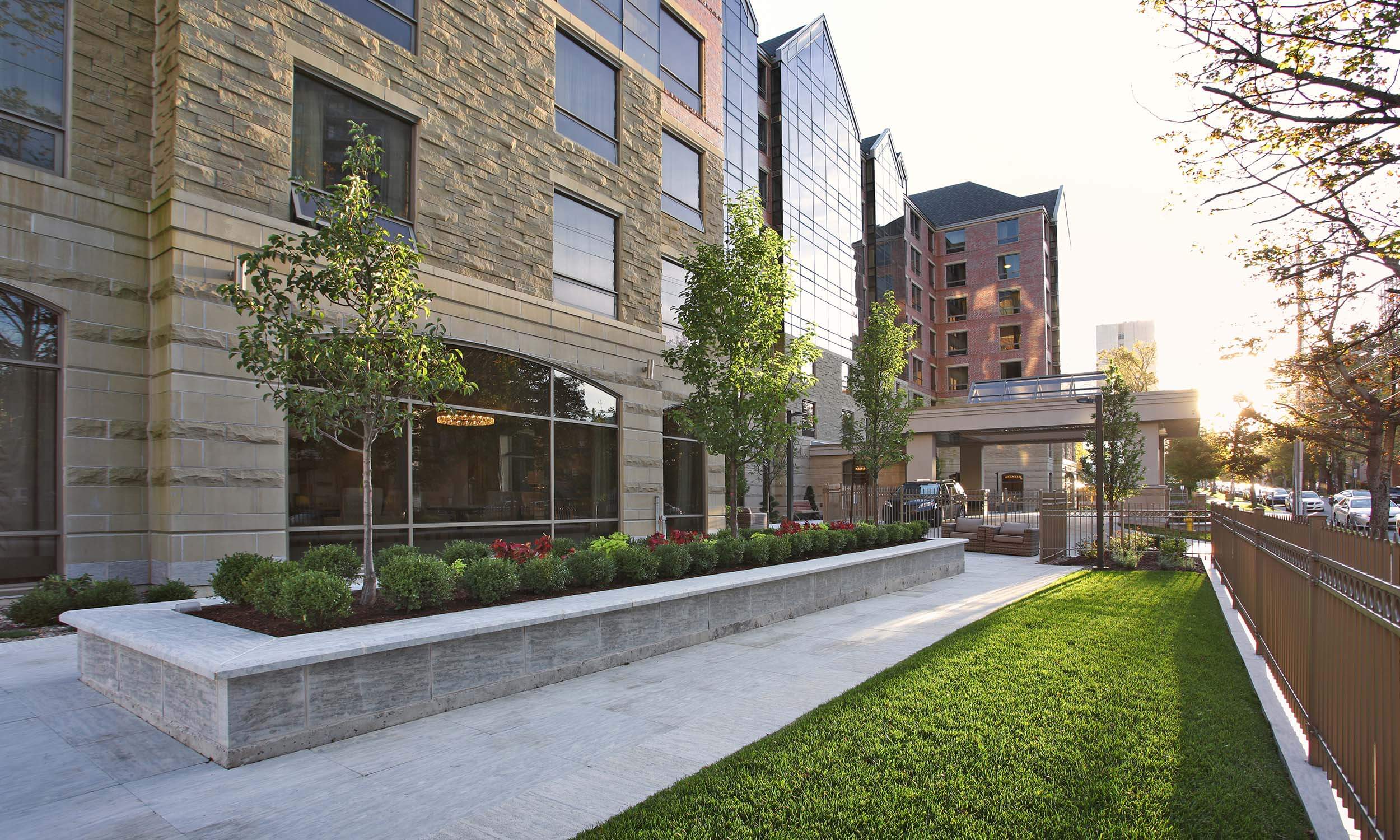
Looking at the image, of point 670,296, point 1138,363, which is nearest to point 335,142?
point 670,296

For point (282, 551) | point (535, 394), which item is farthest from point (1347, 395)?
point (282, 551)

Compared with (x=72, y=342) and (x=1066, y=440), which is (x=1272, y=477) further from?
(x=72, y=342)

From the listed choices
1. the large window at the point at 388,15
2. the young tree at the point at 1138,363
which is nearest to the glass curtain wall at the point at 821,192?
the large window at the point at 388,15

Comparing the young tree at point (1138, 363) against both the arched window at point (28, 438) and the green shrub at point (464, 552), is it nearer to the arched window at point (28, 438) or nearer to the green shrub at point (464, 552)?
the green shrub at point (464, 552)

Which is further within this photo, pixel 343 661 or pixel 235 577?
pixel 235 577

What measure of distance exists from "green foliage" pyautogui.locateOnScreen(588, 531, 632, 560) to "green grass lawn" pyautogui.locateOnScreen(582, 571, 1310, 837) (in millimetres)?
3720

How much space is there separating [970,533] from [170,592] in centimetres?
1991

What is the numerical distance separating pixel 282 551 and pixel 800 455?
94.7 feet

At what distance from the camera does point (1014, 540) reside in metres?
21.2

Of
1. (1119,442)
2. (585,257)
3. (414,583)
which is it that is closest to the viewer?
(414,583)

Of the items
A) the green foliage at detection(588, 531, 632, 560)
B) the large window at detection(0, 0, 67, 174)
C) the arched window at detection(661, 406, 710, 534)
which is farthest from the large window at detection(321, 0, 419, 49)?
the arched window at detection(661, 406, 710, 534)

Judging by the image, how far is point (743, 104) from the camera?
34.3 meters

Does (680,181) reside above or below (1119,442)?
above

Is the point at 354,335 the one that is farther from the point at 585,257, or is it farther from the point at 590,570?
the point at 585,257
